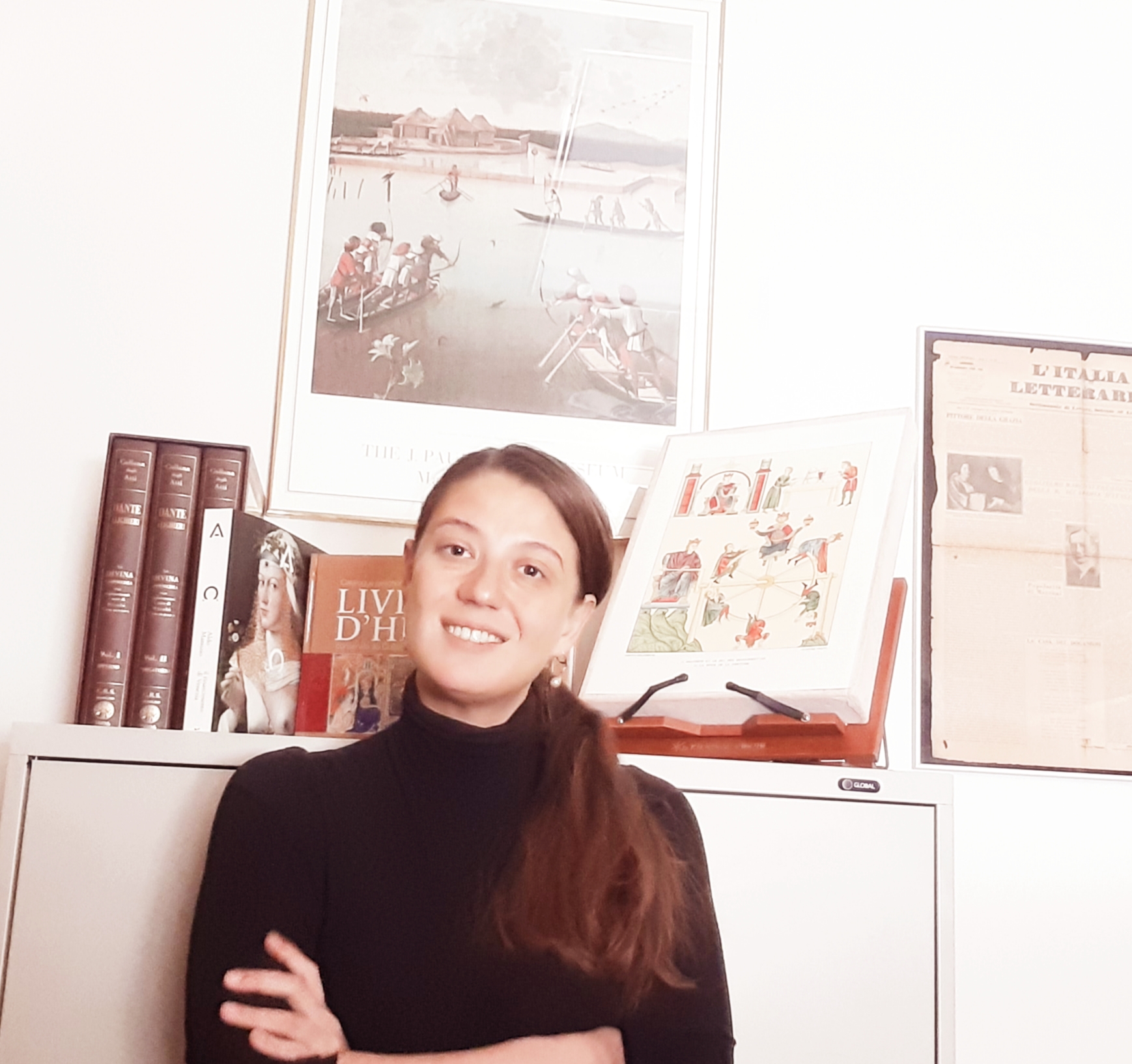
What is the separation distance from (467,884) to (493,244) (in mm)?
825

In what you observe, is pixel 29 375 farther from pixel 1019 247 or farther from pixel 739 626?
pixel 1019 247

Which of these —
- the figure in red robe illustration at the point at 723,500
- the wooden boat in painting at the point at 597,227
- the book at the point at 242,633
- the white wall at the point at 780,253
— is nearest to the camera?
the book at the point at 242,633

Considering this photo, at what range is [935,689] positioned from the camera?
1439mm

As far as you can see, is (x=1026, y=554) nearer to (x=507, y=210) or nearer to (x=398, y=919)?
(x=507, y=210)

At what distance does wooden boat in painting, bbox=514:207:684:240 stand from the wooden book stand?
61cm

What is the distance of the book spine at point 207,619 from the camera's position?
1.10 meters

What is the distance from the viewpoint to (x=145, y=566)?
1157mm

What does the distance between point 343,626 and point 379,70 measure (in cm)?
74

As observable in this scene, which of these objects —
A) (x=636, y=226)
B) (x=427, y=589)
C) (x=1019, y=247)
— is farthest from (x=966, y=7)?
(x=427, y=589)

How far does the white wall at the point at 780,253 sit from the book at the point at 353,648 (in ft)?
0.65

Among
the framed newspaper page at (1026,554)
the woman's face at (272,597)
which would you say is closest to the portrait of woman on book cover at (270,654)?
the woman's face at (272,597)

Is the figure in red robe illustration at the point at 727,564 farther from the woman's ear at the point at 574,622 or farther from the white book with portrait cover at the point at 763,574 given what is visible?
the woman's ear at the point at 574,622

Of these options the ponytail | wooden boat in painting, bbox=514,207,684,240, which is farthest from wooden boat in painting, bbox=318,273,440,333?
the ponytail

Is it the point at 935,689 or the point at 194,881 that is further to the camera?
the point at 935,689
